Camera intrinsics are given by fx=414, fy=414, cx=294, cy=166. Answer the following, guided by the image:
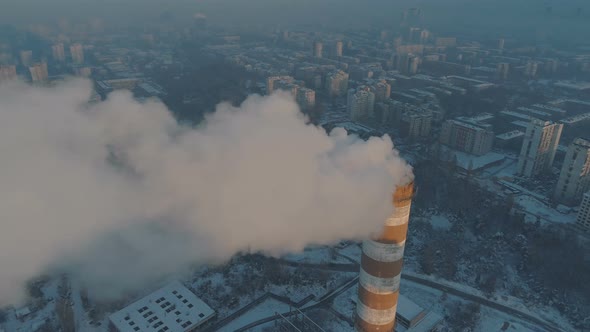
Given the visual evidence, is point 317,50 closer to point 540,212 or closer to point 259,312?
point 540,212

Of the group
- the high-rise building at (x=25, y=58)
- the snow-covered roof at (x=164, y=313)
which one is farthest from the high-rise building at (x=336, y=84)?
the high-rise building at (x=25, y=58)

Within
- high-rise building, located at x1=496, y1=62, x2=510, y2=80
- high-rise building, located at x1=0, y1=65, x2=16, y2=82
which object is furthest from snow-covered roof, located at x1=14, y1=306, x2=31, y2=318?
high-rise building, located at x1=496, y1=62, x2=510, y2=80

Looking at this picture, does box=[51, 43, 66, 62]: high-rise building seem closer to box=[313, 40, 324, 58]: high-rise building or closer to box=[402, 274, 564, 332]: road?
box=[313, 40, 324, 58]: high-rise building

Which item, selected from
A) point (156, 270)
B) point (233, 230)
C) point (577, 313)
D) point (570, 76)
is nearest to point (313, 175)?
point (233, 230)

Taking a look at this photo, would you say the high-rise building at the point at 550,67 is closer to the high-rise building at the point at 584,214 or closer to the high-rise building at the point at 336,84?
the high-rise building at the point at 336,84

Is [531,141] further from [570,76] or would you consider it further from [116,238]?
[570,76]
